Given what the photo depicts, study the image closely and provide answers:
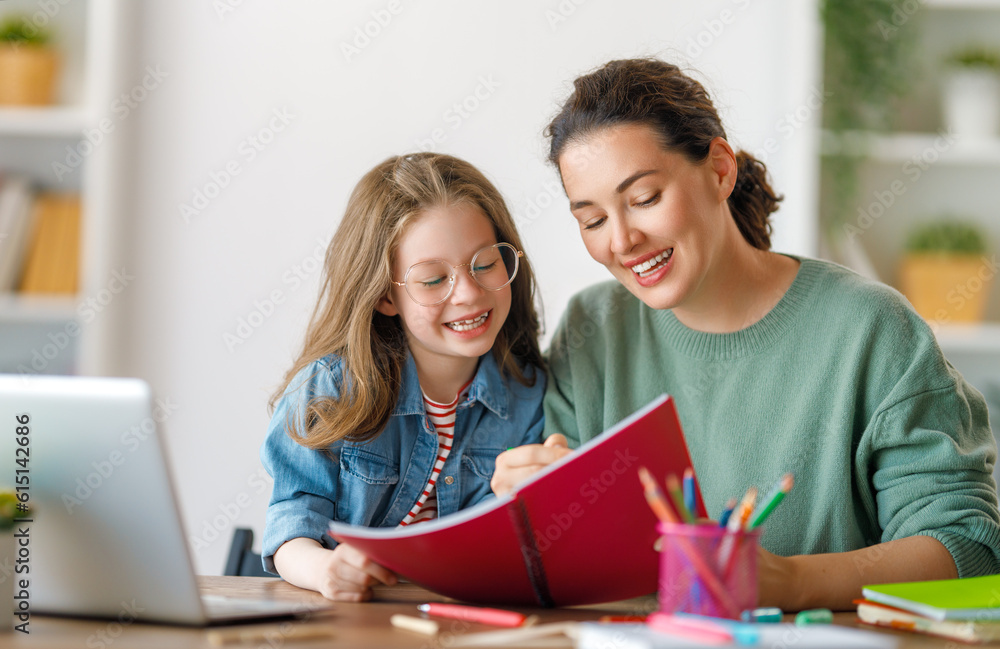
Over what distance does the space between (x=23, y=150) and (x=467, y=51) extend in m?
1.28

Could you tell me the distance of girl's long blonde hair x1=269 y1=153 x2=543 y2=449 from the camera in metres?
1.42

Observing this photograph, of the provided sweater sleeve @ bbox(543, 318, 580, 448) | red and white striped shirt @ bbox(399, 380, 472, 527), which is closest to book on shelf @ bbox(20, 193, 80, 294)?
red and white striped shirt @ bbox(399, 380, 472, 527)

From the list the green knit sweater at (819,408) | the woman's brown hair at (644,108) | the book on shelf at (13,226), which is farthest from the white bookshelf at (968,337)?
the book on shelf at (13,226)

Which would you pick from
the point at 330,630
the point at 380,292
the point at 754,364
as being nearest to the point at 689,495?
the point at 330,630

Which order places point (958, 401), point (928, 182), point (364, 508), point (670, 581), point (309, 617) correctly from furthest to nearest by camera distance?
point (928, 182)
point (364, 508)
point (958, 401)
point (309, 617)
point (670, 581)

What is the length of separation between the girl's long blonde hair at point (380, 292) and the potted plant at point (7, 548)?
21.4 inches

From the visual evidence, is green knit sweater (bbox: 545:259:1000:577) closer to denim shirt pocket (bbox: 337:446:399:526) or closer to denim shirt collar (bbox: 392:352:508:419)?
denim shirt collar (bbox: 392:352:508:419)

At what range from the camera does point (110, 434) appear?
808 mm

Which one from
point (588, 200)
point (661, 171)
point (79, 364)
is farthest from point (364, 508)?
point (79, 364)

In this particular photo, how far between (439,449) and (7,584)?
740 millimetres

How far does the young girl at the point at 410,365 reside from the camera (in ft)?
4.48

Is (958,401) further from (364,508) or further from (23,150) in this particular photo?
(23,150)

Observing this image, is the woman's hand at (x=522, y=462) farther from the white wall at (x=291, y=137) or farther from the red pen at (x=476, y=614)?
the white wall at (x=291, y=137)

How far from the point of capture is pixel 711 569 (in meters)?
0.77
